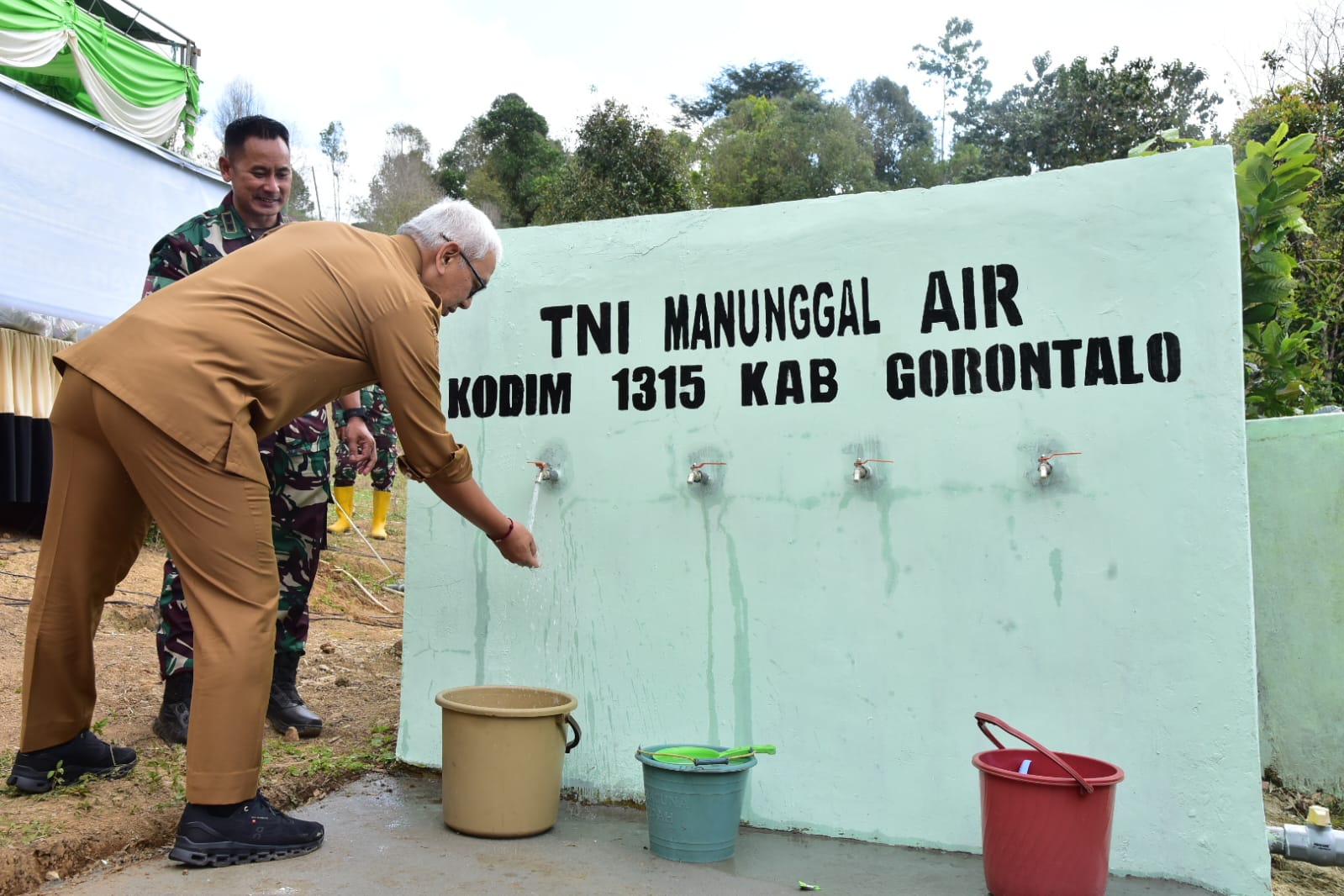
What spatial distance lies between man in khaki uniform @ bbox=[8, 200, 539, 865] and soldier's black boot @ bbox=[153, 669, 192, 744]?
453 mm

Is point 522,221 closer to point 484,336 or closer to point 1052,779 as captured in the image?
point 484,336

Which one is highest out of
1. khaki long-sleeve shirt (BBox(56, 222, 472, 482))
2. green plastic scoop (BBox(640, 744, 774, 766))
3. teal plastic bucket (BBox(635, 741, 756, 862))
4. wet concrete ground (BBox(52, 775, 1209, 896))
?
khaki long-sleeve shirt (BBox(56, 222, 472, 482))

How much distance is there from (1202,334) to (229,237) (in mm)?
3133

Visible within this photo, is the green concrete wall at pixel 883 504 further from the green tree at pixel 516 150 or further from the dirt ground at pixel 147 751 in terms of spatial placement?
the green tree at pixel 516 150

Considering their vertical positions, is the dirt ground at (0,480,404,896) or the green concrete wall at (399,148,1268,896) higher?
the green concrete wall at (399,148,1268,896)

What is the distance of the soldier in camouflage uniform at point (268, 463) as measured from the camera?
132 inches

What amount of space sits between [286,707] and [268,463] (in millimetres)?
909

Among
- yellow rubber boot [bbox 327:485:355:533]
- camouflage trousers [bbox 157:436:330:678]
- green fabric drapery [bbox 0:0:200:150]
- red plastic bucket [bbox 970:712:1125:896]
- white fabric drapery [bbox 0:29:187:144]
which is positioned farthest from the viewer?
yellow rubber boot [bbox 327:485:355:533]

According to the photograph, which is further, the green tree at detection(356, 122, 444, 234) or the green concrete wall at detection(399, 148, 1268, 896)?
the green tree at detection(356, 122, 444, 234)

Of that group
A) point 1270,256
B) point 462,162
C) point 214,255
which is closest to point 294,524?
point 214,255

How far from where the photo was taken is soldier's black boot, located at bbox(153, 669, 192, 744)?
334cm

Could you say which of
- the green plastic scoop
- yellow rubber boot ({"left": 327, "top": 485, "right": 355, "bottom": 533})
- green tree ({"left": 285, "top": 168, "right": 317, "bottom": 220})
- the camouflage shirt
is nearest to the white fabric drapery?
yellow rubber boot ({"left": 327, "top": 485, "right": 355, "bottom": 533})

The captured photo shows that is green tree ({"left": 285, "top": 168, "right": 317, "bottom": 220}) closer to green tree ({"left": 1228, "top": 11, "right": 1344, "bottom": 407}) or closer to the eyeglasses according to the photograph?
green tree ({"left": 1228, "top": 11, "right": 1344, "bottom": 407})

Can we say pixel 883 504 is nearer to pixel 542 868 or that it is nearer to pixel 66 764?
pixel 542 868
